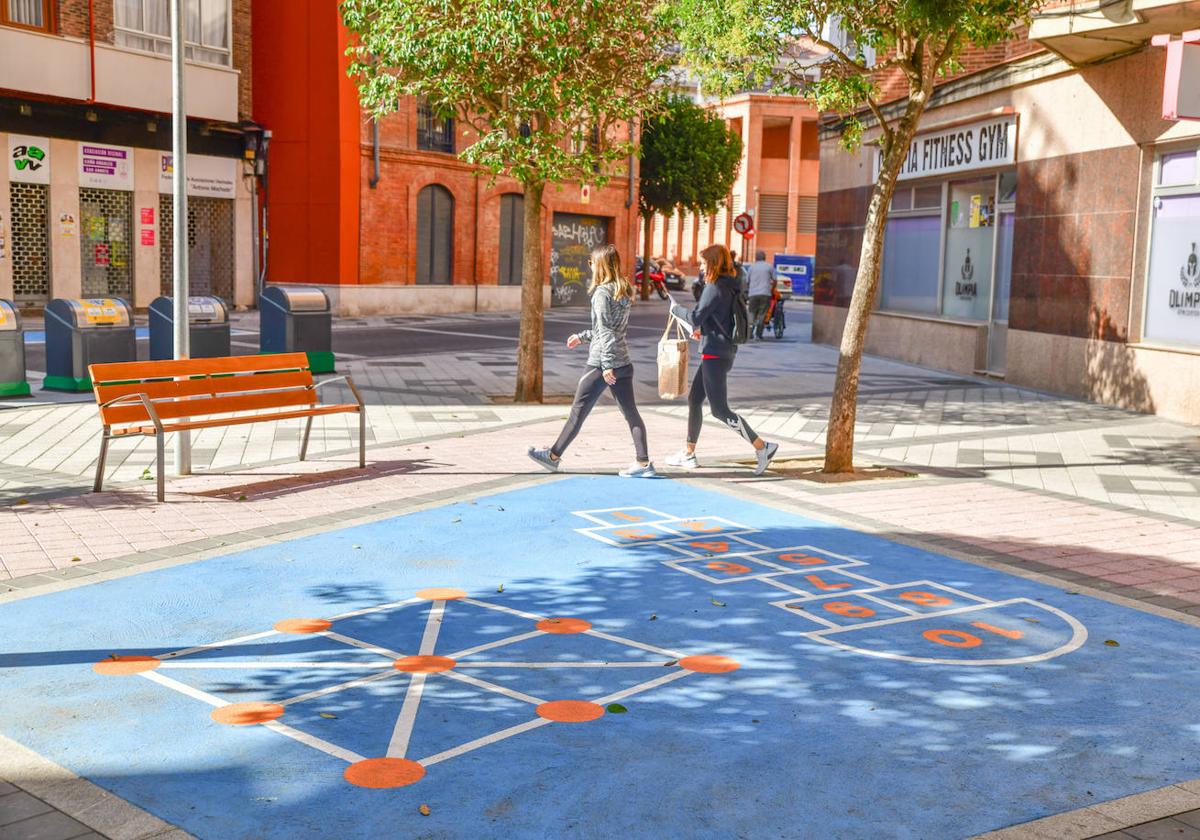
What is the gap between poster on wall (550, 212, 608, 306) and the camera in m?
39.8

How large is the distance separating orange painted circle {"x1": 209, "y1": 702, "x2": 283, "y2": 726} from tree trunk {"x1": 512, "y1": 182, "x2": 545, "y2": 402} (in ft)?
33.0

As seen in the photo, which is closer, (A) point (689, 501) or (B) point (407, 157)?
(A) point (689, 501)

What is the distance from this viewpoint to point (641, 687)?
539cm

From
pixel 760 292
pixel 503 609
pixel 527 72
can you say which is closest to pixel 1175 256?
pixel 527 72

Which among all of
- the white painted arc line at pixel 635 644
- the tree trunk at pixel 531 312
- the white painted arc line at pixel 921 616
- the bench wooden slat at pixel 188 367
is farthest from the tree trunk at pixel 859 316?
the tree trunk at pixel 531 312

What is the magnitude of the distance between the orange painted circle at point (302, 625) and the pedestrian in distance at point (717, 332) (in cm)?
474

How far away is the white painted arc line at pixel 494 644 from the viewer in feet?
18.9

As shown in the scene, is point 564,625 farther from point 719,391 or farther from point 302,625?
point 719,391

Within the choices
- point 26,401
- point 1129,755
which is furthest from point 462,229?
point 1129,755

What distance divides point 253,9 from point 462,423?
21753mm

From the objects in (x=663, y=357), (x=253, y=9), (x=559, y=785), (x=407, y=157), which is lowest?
(x=559, y=785)

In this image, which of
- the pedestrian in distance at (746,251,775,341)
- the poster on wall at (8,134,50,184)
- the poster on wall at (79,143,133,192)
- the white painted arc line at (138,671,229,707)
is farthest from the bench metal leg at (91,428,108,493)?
the poster on wall at (79,143,133,192)

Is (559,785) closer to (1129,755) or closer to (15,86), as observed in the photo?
(1129,755)

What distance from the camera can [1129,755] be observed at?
15.7ft
